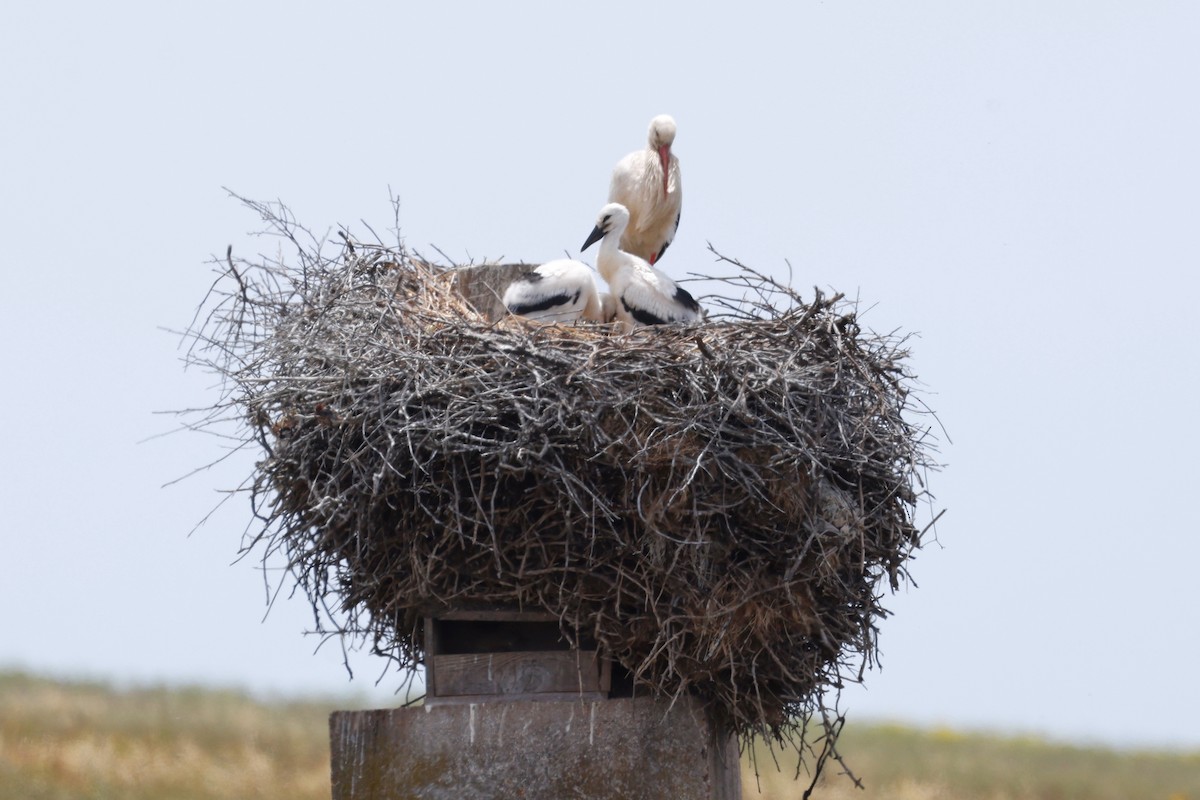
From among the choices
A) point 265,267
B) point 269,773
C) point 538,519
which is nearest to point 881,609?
point 538,519

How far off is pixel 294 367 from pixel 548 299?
1401 millimetres

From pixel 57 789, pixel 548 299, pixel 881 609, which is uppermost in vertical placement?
pixel 548 299

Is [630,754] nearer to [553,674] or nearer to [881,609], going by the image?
[553,674]

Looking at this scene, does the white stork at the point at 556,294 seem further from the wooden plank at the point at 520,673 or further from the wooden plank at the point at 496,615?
the wooden plank at the point at 520,673

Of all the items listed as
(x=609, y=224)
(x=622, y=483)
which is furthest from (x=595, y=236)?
(x=622, y=483)

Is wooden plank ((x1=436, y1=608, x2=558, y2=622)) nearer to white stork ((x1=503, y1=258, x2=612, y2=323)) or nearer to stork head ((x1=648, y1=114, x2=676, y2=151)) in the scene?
white stork ((x1=503, y1=258, x2=612, y2=323))

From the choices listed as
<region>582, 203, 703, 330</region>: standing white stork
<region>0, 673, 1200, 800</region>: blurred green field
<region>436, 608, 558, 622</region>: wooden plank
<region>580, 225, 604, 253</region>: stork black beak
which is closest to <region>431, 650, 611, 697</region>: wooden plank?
<region>436, 608, 558, 622</region>: wooden plank

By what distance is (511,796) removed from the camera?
6090 mm

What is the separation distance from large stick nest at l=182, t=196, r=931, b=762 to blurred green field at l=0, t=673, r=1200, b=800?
182 inches

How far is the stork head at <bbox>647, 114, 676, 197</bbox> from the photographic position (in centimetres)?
924

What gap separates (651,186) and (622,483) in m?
3.39

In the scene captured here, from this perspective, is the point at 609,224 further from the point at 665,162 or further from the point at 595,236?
the point at 665,162

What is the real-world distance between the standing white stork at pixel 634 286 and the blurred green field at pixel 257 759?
4182mm

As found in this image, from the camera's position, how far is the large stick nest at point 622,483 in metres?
6.05
